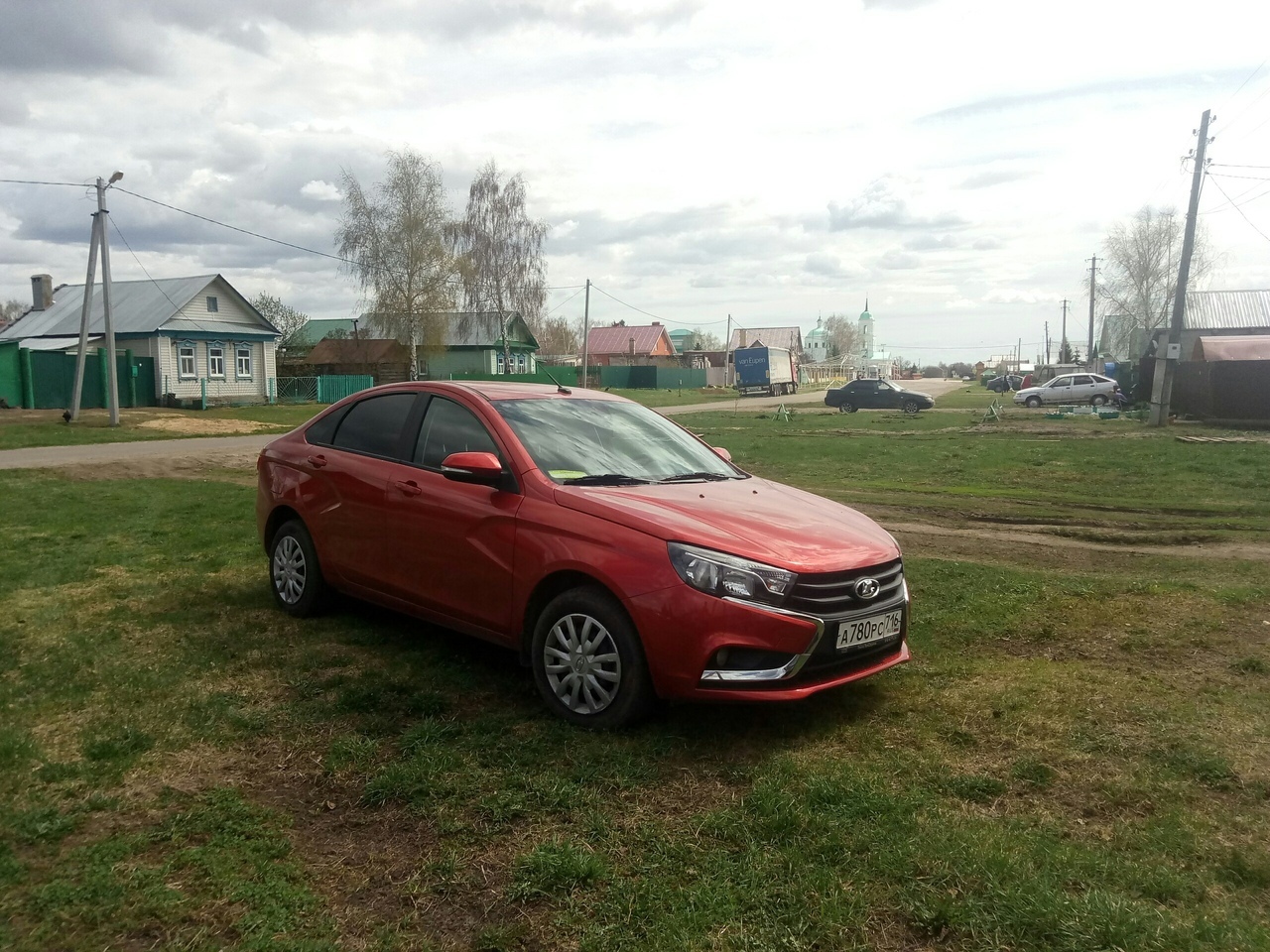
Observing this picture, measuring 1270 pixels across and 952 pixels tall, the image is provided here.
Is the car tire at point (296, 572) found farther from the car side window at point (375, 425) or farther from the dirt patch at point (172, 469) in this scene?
the dirt patch at point (172, 469)

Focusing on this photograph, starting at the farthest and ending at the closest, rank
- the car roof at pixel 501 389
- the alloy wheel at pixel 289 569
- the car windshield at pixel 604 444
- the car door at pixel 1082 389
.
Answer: the car door at pixel 1082 389, the alloy wheel at pixel 289 569, the car roof at pixel 501 389, the car windshield at pixel 604 444

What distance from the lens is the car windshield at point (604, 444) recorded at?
16.7 ft

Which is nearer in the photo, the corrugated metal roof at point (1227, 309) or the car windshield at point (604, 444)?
the car windshield at point (604, 444)

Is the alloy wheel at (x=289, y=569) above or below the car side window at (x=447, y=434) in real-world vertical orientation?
below

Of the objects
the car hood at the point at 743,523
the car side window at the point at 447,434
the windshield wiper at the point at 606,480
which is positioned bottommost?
the car hood at the point at 743,523

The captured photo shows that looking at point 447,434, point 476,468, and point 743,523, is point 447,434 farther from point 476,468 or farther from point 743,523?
point 743,523

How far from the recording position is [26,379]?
32.4 metres

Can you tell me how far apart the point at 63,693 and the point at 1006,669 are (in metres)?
4.93

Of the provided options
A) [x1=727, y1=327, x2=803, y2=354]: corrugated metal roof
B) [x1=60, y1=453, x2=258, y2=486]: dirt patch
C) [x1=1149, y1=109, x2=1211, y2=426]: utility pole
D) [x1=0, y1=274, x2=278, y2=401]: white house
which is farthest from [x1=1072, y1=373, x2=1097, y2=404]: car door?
[x1=727, y1=327, x2=803, y2=354]: corrugated metal roof

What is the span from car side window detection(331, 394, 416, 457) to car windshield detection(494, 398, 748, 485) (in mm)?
Result: 752

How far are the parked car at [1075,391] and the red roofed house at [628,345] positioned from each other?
5435cm

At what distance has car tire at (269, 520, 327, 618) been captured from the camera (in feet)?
20.4

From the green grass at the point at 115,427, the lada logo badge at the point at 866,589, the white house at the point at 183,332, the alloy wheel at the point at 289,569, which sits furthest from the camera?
the white house at the point at 183,332

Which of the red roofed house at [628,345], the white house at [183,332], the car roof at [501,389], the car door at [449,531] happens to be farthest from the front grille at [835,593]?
the red roofed house at [628,345]
